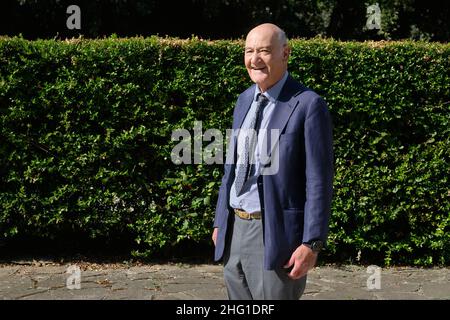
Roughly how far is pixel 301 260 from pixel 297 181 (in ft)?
1.32

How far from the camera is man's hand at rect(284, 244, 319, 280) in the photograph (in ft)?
10.0

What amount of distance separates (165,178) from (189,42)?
60.7 inches

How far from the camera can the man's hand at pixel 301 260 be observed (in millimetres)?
3053

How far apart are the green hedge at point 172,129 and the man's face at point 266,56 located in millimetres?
3649

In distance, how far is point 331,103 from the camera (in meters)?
6.94

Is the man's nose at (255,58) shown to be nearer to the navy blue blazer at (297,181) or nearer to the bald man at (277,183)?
the bald man at (277,183)

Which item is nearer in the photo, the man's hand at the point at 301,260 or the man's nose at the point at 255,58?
the man's hand at the point at 301,260

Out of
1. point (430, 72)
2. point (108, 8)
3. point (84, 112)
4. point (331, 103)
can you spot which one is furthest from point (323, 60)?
point (108, 8)

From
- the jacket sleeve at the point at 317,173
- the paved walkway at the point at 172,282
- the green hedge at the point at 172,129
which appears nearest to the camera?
the jacket sleeve at the point at 317,173

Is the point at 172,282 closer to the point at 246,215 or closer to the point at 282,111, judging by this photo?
the point at 246,215

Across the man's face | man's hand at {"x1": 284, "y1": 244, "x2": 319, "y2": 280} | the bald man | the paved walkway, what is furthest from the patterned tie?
the paved walkway

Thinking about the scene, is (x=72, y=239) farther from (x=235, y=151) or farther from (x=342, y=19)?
(x=342, y=19)

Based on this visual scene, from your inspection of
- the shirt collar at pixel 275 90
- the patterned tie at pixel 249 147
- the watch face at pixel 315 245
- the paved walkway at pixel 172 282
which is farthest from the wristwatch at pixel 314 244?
the paved walkway at pixel 172 282

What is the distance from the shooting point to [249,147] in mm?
3311
